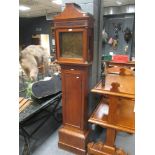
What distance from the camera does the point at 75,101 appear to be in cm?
195

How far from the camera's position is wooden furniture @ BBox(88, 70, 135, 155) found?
5.13ft

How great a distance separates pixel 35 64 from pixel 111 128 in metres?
1.65

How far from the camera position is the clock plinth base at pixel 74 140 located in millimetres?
2026

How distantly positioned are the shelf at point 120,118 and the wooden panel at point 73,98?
0.22 metres

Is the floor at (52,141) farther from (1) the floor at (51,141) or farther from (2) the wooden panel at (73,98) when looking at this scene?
(2) the wooden panel at (73,98)

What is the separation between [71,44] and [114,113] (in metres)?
0.83

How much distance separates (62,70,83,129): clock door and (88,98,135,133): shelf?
22 centimetres

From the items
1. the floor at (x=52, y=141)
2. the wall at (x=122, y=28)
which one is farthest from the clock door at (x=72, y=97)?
the wall at (x=122, y=28)

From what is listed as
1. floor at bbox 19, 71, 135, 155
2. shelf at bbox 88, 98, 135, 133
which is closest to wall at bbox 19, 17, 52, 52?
floor at bbox 19, 71, 135, 155

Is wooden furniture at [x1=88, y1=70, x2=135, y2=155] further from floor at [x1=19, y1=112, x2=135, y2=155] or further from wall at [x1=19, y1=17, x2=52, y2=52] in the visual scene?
wall at [x1=19, y1=17, x2=52, y2=52]
